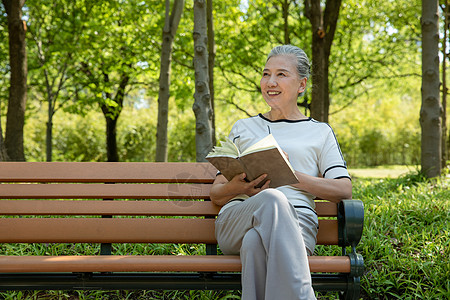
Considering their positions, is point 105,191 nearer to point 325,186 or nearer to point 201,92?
point 325,186

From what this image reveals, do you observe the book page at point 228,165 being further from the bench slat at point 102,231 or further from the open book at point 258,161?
the bench slat at point 102,231

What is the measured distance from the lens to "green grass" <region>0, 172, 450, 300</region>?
3.03m

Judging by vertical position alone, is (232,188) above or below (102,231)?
above

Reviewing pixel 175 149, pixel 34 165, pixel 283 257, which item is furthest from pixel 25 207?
pixel 175 149

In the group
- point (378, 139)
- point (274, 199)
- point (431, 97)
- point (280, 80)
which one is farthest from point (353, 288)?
point (378, 139)

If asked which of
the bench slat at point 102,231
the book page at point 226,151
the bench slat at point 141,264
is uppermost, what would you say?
the book page at point 226,151

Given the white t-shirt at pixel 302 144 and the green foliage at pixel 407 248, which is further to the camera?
the green foliage at pixel 407 248

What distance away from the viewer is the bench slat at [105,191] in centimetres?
299

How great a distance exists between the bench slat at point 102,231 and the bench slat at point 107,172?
31 cm

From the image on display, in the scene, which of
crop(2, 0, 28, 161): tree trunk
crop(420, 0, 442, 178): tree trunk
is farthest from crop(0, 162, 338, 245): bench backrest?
crop(2, 0, 28, 161): tree trunk

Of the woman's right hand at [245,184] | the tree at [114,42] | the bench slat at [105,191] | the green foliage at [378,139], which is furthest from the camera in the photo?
the green foliage at [378,139]

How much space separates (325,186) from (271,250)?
0.63 meters

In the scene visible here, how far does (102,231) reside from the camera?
2861mm

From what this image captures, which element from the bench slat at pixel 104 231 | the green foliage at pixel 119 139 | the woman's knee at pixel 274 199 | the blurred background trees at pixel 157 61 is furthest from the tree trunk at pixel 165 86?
the green foliage at pixel 119 139
